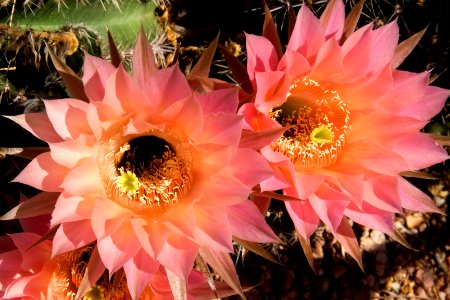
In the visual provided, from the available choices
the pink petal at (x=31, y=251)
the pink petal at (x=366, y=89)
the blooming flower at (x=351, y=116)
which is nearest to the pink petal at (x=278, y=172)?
the blooming flower at (x=351, y=116)

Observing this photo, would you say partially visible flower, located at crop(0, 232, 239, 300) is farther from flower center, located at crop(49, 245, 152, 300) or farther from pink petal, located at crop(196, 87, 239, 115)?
pink petal, located at crop(196, 87, 239, 115)

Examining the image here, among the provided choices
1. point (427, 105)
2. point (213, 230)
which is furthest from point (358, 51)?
point (213, 230)

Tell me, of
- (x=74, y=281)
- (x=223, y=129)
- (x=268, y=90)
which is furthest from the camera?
(x=74, y=281)

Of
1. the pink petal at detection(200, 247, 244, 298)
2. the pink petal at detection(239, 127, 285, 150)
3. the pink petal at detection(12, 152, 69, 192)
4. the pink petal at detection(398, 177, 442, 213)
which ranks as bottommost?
the pink petal at detection(200, 247, 244, 298)

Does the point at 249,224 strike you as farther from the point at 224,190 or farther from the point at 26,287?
the point at 26,287

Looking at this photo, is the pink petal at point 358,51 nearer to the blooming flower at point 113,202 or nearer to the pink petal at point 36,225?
the blooming flower at point 113,202


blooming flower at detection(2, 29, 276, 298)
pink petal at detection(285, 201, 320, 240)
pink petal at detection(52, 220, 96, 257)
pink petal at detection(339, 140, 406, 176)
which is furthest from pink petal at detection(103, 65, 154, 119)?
pink petal at detection(339, 140, 406, 176)

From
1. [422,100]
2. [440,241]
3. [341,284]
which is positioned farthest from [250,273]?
[422,100]
